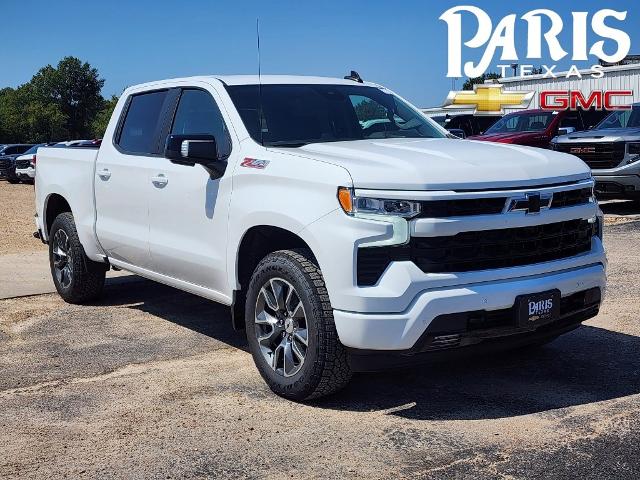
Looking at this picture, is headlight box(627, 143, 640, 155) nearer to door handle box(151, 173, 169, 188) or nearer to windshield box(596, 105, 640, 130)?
windshield box(596, 105, 640, 130)

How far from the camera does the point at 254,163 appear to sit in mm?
5176

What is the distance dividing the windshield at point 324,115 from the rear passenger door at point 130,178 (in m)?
0.93

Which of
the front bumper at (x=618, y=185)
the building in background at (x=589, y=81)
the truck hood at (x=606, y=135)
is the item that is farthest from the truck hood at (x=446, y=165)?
the building in background at (x=589, y=81)

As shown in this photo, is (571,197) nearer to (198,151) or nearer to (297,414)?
(297,414)

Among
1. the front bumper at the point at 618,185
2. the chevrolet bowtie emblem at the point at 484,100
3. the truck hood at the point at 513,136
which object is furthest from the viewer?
the chevrolet bowtie emblem at the point at 484,100

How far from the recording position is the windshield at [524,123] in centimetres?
1852

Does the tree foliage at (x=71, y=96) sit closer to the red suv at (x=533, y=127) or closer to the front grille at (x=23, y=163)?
the front grille at (x=23, y=163)

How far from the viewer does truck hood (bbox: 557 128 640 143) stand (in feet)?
47.5

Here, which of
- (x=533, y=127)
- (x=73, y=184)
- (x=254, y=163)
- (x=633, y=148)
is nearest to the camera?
(x=254, y=163)

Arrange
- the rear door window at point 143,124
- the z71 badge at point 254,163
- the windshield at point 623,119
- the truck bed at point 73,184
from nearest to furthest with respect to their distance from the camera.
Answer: the z71 badge at point 254,163, the rear door window at point 143,124, the truck bed at point 73,184, the windshield at point 623,119

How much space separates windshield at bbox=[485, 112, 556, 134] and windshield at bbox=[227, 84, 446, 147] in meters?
12.5

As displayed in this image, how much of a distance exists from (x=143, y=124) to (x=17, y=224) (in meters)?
10.6

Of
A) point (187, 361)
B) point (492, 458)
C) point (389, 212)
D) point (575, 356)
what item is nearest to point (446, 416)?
point (492, 458)

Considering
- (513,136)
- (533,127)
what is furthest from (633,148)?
(533,127)
